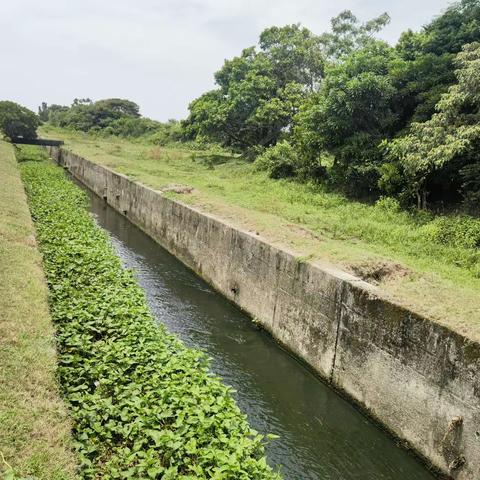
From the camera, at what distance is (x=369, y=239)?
12.3 meters

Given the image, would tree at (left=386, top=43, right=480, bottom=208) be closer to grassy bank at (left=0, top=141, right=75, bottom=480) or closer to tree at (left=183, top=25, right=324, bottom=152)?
grassy bank at (left=0, top=141, right=75, bottom=480)

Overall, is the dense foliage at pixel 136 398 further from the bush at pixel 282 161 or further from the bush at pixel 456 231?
the bush at pixel 282 161

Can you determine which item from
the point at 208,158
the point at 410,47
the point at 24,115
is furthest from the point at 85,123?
the point at 410,47

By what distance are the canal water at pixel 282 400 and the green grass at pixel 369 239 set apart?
82.0 inches

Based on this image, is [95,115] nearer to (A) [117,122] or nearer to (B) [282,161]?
(A) [117,122]

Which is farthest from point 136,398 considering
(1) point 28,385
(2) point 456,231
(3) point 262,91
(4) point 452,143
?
(3) point 262,91

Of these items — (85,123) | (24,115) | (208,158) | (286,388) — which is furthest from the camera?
(85,123)

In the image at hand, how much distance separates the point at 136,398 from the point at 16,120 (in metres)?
42.2

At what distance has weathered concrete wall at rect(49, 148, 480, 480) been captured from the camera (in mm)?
6074

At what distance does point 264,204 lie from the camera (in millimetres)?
16828

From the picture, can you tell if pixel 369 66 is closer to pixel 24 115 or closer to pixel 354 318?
pixel 354 318

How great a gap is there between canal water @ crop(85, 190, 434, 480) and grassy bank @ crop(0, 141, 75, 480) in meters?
2.33

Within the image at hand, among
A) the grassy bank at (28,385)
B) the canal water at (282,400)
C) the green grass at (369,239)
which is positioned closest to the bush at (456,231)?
the green grass at (369,239)

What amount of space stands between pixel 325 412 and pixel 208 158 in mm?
27724
